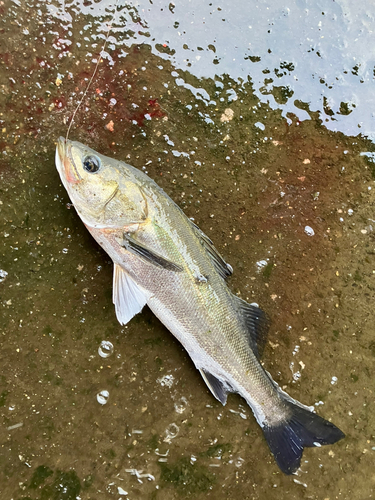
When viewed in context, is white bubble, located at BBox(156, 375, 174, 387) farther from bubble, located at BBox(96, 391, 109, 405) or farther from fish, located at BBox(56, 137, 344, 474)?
bubble, located at BBox(96, 391, 109, 405)

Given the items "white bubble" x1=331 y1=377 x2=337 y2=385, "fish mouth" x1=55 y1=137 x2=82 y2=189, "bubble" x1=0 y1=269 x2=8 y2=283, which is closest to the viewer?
"fish mouth" x1=55 y1=137 x2=82 y2=189

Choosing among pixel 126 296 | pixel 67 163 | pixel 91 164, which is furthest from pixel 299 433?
pixel 67 163

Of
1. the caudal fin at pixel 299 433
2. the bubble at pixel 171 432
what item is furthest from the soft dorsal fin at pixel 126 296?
the caudal fin at pixel 299 433

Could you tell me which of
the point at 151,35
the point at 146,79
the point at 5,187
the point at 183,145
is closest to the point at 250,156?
the point at 183,145

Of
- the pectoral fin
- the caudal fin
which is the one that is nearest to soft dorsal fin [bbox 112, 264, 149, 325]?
the pectoral fin

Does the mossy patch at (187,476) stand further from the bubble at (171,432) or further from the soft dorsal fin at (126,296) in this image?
the soft dorsal fin at (126,296)

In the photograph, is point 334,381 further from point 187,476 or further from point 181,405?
point 187,476

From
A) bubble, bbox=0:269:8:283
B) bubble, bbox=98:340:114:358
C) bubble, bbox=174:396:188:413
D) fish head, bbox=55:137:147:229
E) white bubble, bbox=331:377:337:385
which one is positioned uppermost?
fish head, bbox=55:137:147:229
